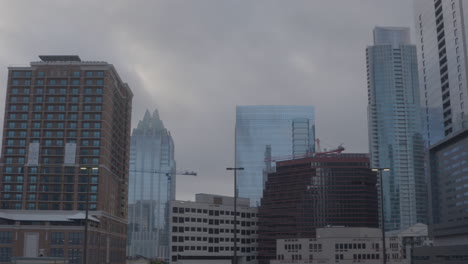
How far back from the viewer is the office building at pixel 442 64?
152125mm

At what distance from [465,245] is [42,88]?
13110cm

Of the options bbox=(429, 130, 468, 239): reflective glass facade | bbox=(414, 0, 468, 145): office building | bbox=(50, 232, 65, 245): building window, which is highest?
bbox=(414, 0, 468, 145): office building

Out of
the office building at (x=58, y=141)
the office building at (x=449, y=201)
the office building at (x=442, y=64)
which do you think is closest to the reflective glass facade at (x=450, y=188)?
the office building at (x=449, y=201)

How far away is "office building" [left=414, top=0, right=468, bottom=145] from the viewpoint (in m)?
152

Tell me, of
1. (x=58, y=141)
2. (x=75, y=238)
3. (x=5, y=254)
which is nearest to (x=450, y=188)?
(x=75, y=238)

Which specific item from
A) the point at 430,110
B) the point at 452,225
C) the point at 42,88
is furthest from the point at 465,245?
the point at 42,88

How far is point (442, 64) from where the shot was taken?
164 metres

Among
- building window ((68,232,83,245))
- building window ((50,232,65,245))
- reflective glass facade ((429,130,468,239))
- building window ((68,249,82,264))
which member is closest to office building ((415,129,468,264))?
reflective glass facade ((429,130,468,239))

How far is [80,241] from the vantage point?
177 meters

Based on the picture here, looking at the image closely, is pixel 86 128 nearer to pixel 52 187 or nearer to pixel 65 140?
pixel 65 140

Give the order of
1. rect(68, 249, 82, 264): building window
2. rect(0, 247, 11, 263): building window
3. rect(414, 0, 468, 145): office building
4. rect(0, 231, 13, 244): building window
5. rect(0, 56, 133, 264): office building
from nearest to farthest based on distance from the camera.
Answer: rect(414, 0, 468, 145): office building
rect(68, 249, 82, 264): building window
rect(0, 247, 11, 263): building window
rect(0, 231, 13, 244): building window
rect(0, 56, 133, 264): office building

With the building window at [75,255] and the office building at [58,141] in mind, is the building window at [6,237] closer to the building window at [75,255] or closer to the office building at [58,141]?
the office building at [58,141]

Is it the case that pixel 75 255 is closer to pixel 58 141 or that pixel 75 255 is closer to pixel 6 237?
pixel 6 237

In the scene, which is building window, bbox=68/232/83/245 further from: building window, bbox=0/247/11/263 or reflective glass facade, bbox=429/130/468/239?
reflective glass facade, bbox=429/130/468/239
